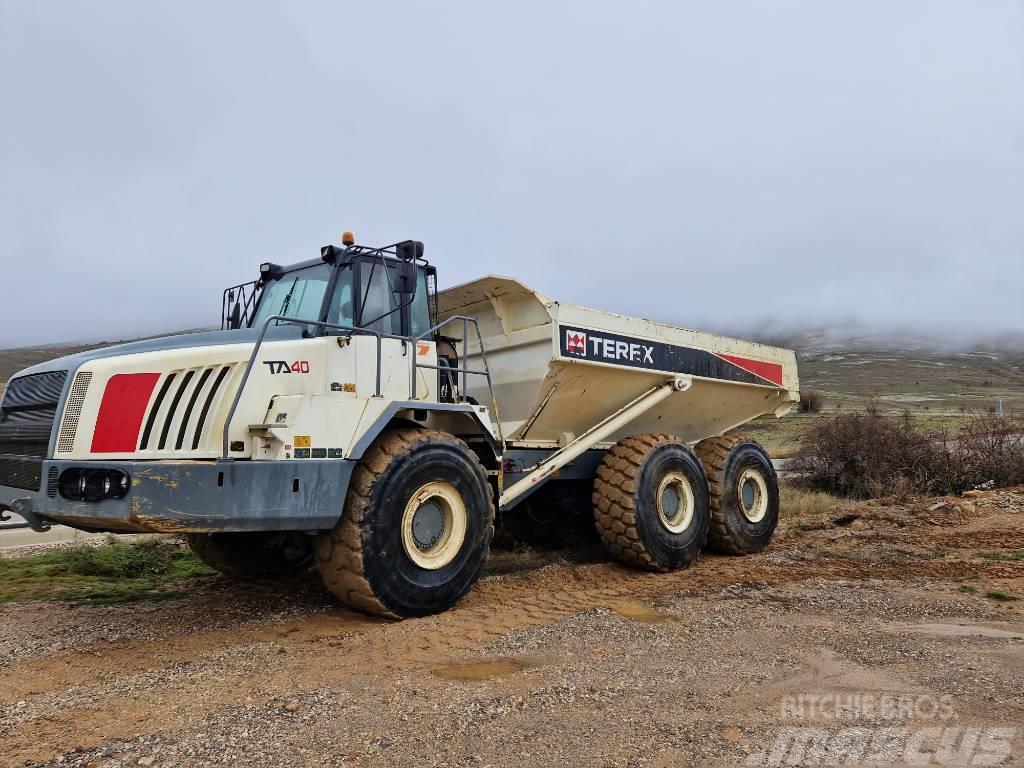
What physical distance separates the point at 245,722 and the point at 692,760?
190 cm

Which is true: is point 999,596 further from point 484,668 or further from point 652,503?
point 484,668

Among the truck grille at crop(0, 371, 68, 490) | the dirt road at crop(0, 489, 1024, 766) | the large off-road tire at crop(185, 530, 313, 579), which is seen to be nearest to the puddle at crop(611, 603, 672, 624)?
the dirt road at crop(0, 489, 1024, 766)

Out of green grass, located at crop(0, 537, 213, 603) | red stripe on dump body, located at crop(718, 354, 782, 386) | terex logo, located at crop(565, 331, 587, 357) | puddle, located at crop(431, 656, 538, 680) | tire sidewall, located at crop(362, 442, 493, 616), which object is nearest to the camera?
puddle, located at crop(431, 656, 538, 680)

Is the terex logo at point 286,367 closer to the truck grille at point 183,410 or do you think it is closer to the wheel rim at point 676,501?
the truck grille at point 183,410

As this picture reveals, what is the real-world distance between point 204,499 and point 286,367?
97 centimetres

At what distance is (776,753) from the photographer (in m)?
2.98

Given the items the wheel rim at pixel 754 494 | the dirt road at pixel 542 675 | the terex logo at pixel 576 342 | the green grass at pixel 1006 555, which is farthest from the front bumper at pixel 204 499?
the green grass at pixel 1006 555

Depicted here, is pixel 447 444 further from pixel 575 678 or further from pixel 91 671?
pixel 91 671

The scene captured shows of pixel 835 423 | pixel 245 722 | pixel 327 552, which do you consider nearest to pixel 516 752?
pixel 245 722

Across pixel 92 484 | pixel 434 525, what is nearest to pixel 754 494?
pixel 434 525

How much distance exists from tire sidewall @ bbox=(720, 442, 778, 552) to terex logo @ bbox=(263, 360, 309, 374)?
4962 mm

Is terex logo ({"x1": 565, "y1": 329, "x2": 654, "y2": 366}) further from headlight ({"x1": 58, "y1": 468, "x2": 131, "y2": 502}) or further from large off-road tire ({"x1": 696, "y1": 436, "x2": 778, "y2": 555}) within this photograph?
headlight ({"x1": 58, "y1": 468, "x2": 131, "y2": 502})

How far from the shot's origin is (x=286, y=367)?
494 cm

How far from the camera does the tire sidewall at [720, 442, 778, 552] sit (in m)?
8.24
